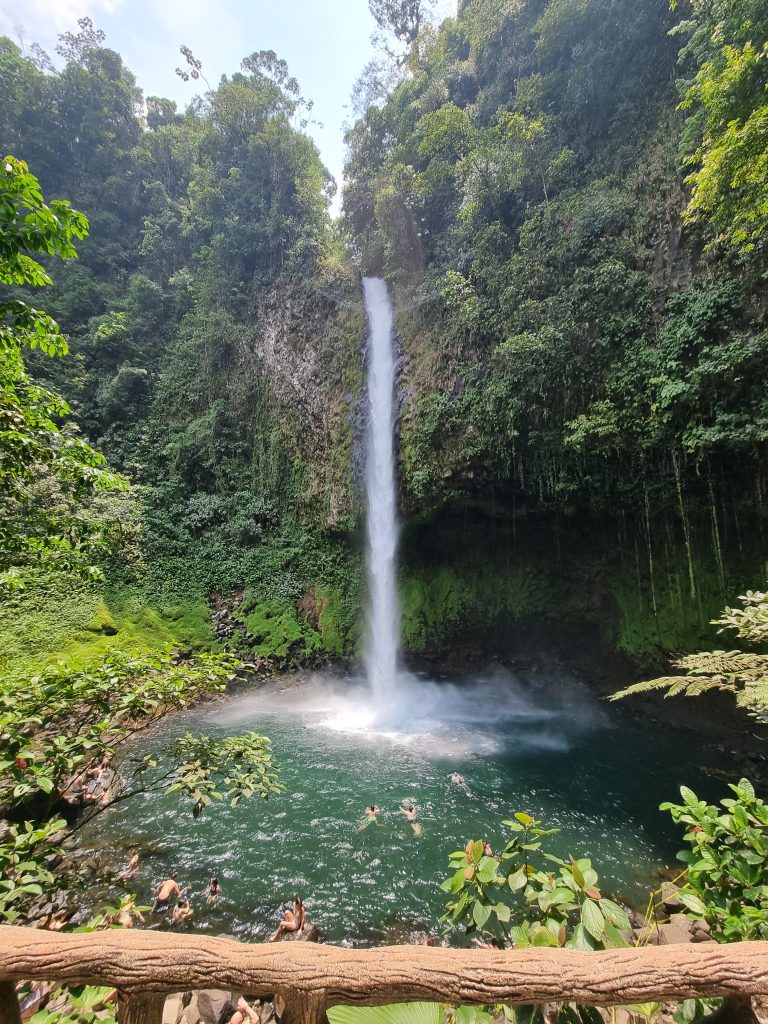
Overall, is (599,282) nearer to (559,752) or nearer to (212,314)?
(559,752)

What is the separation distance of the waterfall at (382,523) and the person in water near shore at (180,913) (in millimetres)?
7771

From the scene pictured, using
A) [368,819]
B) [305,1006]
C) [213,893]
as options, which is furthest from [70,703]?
[368,819]

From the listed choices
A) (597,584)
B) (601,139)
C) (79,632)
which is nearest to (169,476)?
(79,632)

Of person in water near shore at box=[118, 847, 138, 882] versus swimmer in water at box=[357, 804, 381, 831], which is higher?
person in water near shore at box=[118, 847, 138, 882]

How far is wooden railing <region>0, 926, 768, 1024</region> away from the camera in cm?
104

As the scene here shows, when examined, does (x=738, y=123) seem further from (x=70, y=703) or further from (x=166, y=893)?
(x=166, y=893)

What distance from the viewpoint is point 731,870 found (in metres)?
1.97

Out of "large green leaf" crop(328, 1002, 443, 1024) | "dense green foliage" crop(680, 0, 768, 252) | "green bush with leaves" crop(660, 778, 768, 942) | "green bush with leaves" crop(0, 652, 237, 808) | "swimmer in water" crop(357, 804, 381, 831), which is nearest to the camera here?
"large green leaf" crop(328, 1002, 443, 1024)

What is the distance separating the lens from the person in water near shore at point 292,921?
414 cm

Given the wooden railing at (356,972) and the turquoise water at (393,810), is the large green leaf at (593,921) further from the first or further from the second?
the turquoise water at (393,810)

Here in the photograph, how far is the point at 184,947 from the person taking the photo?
106 cm

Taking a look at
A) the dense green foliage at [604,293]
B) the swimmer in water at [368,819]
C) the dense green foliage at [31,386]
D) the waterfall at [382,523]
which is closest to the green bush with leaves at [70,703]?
the dense green foliage at [31,386]

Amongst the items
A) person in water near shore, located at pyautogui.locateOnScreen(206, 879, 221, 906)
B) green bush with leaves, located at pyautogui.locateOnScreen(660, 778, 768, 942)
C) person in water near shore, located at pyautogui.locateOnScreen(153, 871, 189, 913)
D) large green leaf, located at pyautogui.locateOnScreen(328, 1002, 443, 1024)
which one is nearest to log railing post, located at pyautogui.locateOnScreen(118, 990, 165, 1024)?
large green leaf, located at pyautogui.locateOnScreen(328, 1002, 443, 1024)

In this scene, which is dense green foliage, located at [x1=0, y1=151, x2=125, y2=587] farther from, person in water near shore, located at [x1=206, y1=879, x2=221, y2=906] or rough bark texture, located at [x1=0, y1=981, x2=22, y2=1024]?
person in water near shore, located at [x1=206, y1=879, x2=221, y2=906]
